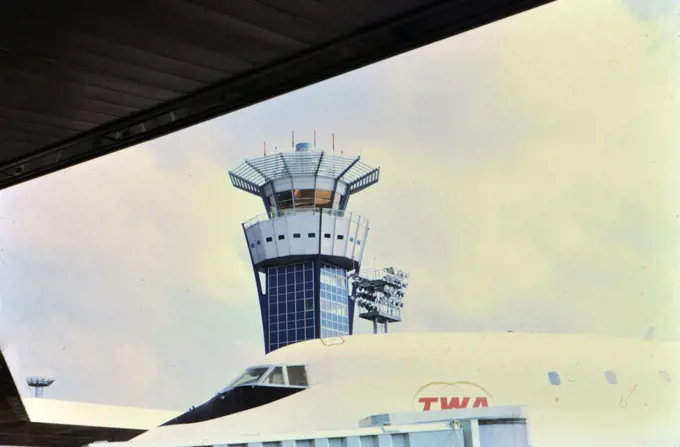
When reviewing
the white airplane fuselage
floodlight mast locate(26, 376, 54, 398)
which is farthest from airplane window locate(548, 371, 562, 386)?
floodlight mast locate(26, 376, 54, 398)

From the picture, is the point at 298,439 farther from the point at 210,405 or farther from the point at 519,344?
the point at 519,344

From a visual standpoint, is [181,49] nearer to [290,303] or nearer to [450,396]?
[450,396]

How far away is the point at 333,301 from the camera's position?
7044cm

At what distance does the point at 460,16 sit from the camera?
9.23 feet

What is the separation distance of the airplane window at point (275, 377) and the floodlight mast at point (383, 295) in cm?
5515

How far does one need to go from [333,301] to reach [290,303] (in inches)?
153

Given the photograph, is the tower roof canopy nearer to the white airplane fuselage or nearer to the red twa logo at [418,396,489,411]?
the white airplane fuselage

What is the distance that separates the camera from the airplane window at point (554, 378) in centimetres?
933

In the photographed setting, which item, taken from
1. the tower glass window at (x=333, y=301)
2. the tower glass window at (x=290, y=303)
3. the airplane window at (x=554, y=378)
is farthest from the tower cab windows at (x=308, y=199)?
the airplane window at (x=554, y=378)

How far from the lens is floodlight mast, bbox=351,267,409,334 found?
6544 cm

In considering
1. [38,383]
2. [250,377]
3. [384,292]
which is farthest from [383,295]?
[250,377]

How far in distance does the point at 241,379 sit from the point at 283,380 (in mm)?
722

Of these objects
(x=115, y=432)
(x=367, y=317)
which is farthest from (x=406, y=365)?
(x=367, y=317)

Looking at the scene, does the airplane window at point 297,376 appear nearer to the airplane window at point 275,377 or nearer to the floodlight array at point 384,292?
the airplane window at point 275,377
